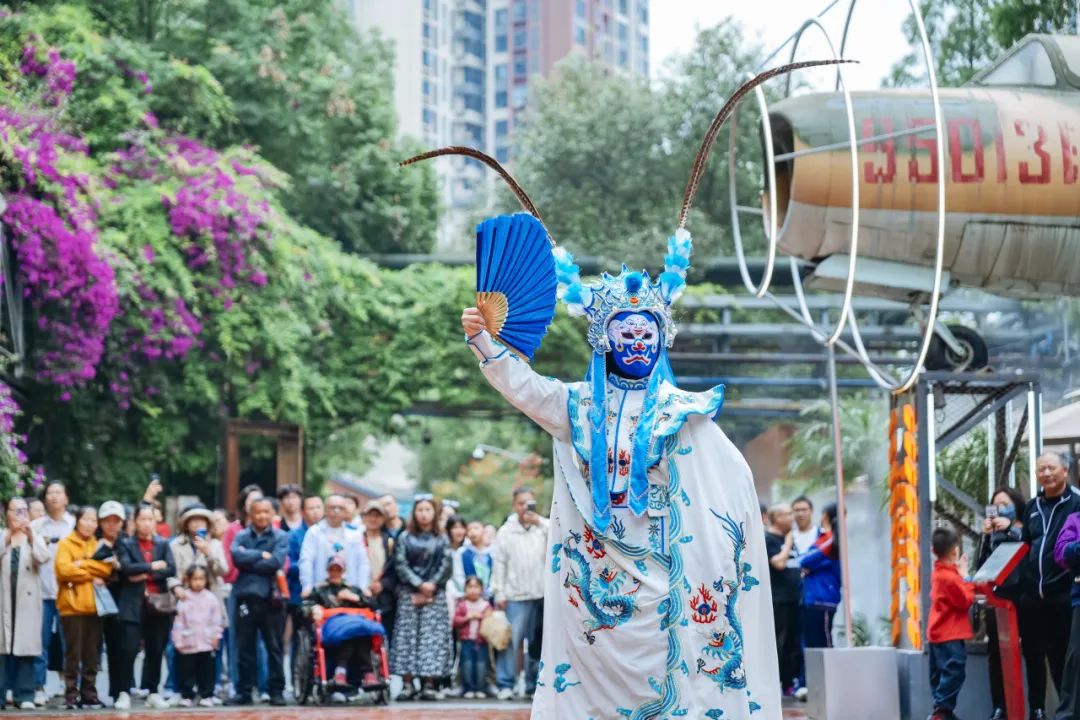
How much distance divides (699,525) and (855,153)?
439 cm

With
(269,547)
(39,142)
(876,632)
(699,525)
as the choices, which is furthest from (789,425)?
(699,525)

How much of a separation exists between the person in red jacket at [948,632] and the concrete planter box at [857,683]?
311 millimetres

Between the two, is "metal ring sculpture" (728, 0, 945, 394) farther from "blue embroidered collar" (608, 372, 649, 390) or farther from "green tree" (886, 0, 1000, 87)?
"green tree" (886, 0, 1000, 87)

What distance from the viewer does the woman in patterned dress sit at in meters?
14.4

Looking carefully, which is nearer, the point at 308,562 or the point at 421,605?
the point at 308,562

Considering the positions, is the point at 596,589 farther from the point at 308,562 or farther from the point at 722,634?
the point at 308,562

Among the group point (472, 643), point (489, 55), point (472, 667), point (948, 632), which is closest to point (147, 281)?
point (472, 643)

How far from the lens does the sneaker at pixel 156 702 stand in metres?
13.5

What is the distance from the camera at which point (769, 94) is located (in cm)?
3650

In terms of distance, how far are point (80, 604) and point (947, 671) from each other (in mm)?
6661

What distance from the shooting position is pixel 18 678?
13633 millimetres

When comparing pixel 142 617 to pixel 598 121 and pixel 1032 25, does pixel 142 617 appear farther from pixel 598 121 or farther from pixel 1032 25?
pixel 598 121

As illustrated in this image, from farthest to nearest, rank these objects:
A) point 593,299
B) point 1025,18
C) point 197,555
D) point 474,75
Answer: point 474,75, point 1025,18, point 197,555, point 593,299

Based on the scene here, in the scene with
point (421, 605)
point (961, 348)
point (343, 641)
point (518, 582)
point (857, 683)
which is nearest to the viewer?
point (857, 683)
